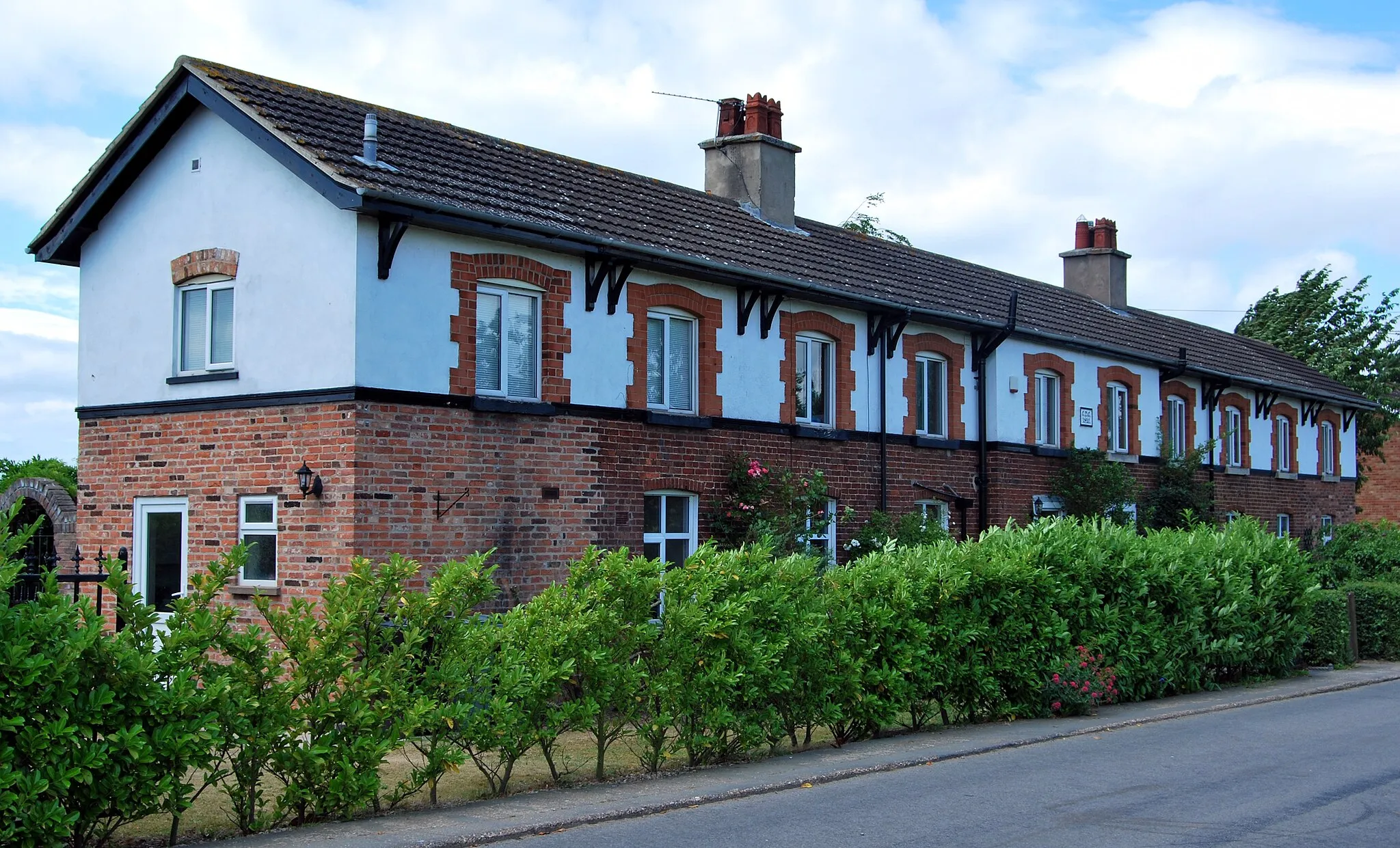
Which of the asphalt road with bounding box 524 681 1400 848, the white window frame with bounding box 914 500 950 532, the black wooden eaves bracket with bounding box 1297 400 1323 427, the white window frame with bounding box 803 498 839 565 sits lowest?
the asphalt road with bounding box 524 681 1400 848

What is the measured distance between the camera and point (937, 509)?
2195cm

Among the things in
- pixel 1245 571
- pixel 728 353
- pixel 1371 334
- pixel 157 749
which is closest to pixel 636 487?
pixel 728 353

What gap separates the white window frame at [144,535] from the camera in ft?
49.3

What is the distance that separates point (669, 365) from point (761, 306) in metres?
1.92

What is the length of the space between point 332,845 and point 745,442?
1053 centimetres

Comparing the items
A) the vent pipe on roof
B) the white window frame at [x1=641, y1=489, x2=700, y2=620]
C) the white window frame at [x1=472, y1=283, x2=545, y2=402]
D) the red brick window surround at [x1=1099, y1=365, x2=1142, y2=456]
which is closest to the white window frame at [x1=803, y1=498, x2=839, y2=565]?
the white window frame at [x1=641, y1=489, x2=700, y2=620]

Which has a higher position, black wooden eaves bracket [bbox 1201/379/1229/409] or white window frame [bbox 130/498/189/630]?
black wooden eaves bracket [bbox 1201/379/1229/409]

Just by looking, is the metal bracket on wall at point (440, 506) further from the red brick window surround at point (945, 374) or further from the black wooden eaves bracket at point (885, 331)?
the red brick window surround at point (945, 374)

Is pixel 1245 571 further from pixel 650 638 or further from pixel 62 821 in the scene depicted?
pixel 62 821

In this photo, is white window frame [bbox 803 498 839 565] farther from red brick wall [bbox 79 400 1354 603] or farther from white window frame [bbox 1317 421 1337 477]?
white window frame [bbox 1317 421 1337 477]

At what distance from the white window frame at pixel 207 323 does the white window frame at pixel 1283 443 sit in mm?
25562

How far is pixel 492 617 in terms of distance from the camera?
10.3m

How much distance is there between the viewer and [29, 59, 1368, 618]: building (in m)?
13.8

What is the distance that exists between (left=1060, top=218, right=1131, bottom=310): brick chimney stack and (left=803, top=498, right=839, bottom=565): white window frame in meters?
15.3
